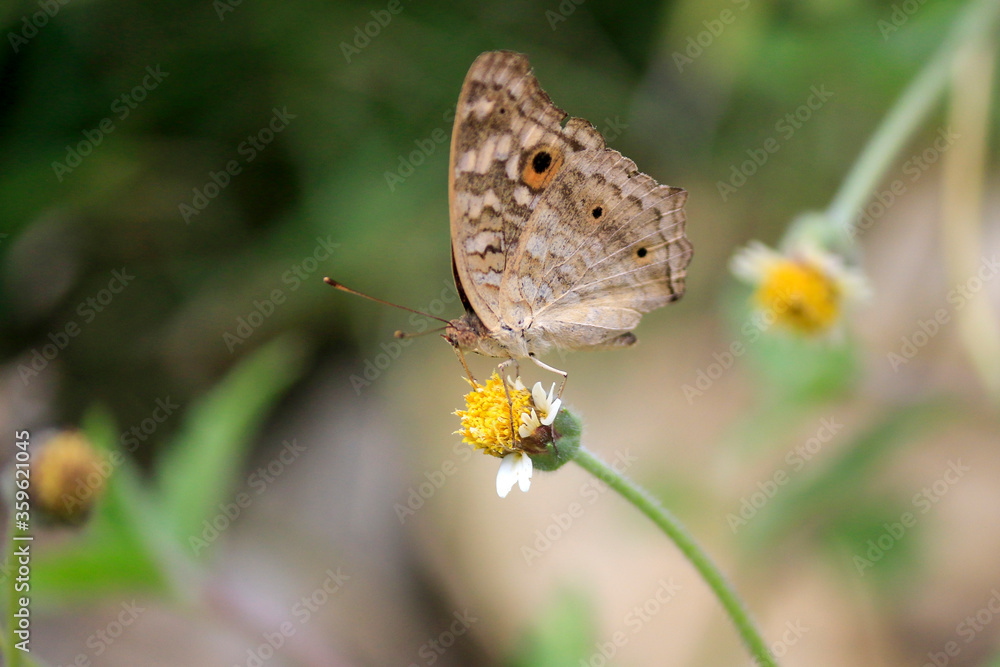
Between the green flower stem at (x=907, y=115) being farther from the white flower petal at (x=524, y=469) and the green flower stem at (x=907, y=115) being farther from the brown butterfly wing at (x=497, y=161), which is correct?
the white flower petal at (x=524, y=469)

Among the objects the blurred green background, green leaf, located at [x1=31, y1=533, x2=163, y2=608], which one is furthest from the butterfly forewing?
green leaf, located at [x1=31, y1=533, x2=163, y2=608]

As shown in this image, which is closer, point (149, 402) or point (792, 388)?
point (792, 388)

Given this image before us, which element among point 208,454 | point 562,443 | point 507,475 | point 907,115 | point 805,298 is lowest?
point 208,454

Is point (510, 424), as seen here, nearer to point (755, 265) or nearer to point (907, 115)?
point (755, 265)

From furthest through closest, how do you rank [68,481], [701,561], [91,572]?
[68,481], [91,572], [701,561]

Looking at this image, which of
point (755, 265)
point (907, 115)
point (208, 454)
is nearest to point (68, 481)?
point (208, 454)

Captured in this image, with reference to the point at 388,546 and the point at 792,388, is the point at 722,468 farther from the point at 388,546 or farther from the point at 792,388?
the point at 388,546

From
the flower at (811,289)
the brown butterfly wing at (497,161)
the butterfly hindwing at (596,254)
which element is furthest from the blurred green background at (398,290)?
the brown butterfly wing at (497,161)

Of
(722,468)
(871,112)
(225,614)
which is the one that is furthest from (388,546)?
(871,112)
